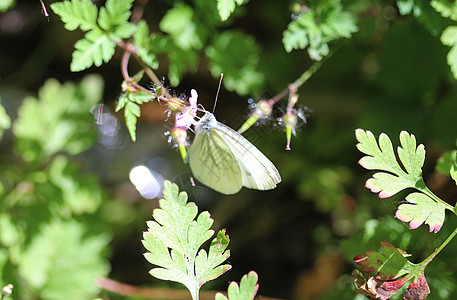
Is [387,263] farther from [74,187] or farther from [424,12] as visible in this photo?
[74,187]

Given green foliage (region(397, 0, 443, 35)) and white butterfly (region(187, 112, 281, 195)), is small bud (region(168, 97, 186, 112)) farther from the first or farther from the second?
green foliage (region(397, 0, 443, 35))

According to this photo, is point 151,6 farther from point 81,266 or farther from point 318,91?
point 81,266

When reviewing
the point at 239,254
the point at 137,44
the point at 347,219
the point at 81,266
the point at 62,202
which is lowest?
the point at 239,254

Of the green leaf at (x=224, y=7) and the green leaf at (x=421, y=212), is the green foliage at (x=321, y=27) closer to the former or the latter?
Answer: the green leaf at (x=224, y=7)

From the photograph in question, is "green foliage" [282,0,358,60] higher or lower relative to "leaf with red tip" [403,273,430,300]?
higher

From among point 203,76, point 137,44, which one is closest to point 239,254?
point 203,76

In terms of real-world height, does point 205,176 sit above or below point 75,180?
above

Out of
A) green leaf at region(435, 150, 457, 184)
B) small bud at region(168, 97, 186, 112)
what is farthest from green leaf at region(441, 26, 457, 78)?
small bud at region(168, 97, 186, 112)
